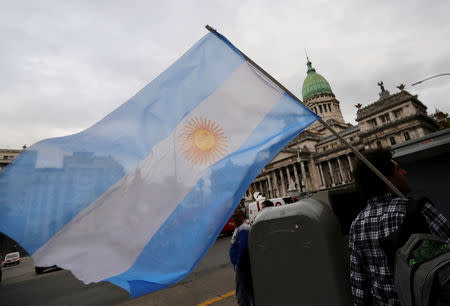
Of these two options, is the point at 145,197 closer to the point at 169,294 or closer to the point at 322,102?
the point at 169,294

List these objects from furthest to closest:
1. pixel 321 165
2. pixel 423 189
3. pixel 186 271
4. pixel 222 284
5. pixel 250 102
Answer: pixel 321 165 → pixel 222 284 → pixel 423 189 → pixel 250 102 → pixel 186 271

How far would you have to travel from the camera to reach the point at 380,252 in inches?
65.5

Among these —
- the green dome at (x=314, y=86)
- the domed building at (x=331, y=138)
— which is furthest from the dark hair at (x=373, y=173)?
the green dome at (x=314, y=86)

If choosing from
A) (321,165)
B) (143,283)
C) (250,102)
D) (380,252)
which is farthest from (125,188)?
(321,165)

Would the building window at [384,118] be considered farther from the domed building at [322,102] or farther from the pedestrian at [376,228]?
the pedestrian at [376,228]

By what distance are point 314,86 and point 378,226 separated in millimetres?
80374

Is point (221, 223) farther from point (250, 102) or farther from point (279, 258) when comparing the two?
point (250, 102)

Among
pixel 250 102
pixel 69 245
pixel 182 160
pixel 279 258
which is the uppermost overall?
pixel 250 102

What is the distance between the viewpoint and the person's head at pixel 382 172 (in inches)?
71.0

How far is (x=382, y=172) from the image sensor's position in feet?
6.02

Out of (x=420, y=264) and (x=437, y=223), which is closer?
→ (x=420, y=264)

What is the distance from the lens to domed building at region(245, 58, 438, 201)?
140 ft

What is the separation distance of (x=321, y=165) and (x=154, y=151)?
61188mm

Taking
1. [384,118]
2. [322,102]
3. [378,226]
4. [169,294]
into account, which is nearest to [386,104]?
[384,118]
